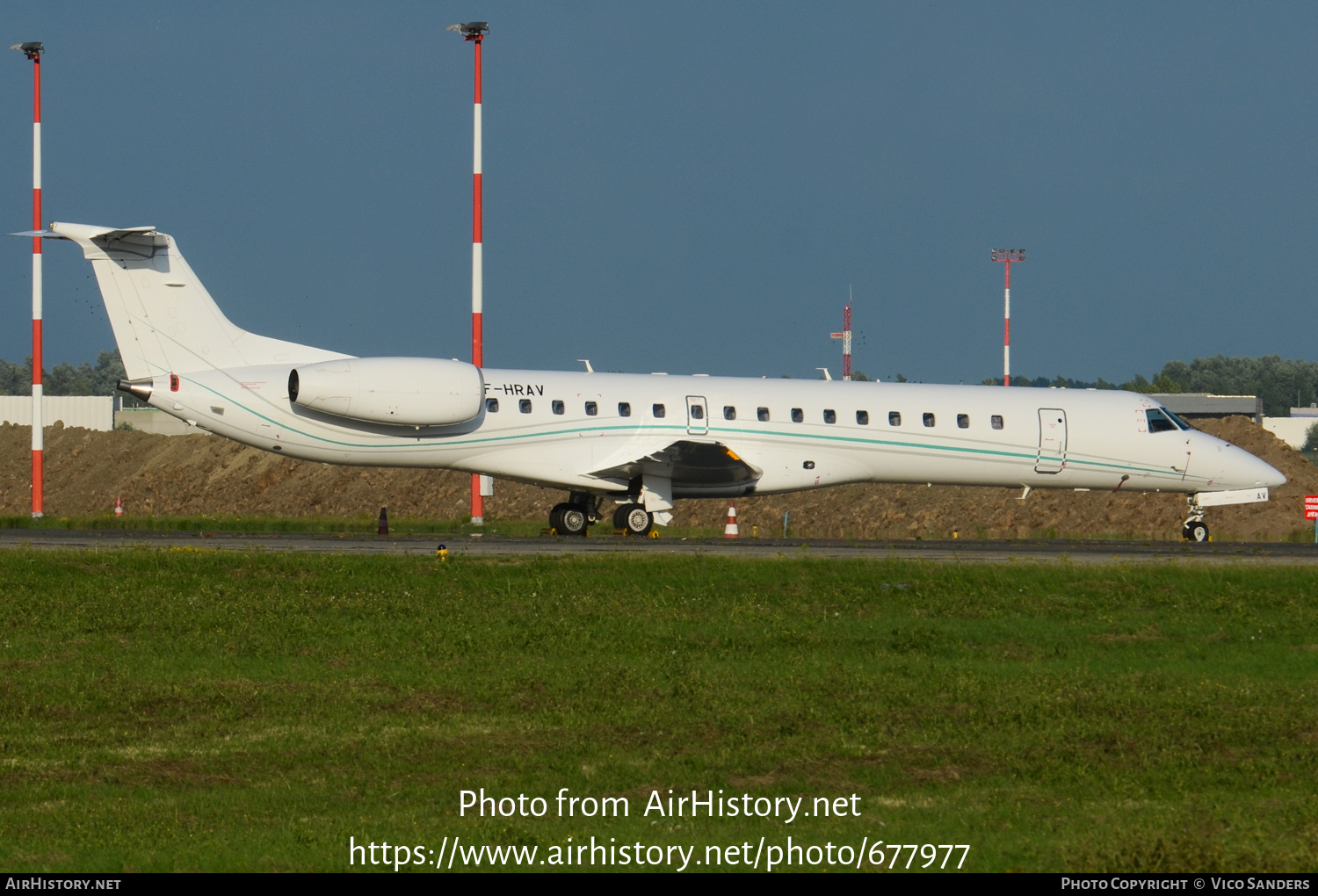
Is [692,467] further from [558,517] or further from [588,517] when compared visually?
[558,517]

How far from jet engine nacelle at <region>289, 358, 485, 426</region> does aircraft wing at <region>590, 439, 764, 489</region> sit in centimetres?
290

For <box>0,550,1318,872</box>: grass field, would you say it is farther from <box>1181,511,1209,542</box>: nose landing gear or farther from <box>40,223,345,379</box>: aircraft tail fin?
<box>1181,511,1209,542</box>: nose landing gear

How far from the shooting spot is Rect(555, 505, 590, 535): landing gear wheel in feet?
91.4

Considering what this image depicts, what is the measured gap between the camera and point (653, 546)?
23969 mm

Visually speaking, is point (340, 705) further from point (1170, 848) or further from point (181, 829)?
point (1170, 848)

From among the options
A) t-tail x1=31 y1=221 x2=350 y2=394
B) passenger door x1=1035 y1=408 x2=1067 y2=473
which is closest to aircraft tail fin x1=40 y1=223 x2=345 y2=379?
t-tail x1=31 y1=221 x2=350 y2=394

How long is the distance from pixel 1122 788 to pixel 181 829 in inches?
215

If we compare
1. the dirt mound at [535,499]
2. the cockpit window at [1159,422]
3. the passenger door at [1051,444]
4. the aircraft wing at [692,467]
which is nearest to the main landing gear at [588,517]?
the aircraft wing at [692,467]

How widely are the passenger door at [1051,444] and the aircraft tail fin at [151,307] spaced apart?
15.0 meters

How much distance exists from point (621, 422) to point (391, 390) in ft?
13.9

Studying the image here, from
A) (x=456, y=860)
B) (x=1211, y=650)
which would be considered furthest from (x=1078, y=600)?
(x=456, y=860)

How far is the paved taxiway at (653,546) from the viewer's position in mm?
22141

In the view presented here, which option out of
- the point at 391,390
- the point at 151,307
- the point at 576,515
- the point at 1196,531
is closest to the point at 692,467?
the point at 576,515

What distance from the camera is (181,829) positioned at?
25.6ft
